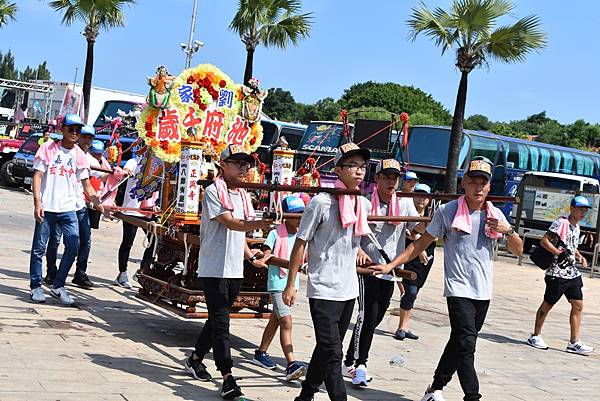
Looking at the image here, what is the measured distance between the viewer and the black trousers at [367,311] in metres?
7.45

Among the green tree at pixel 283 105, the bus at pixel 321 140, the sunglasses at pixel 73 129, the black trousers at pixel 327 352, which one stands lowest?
the black trousers at pixel 327 352

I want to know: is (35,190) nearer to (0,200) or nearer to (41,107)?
(0,200)

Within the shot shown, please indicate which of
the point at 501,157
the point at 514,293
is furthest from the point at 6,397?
the point at 501,157

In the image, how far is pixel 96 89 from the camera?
1284 inches

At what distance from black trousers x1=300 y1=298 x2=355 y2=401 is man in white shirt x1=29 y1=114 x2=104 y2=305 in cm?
413

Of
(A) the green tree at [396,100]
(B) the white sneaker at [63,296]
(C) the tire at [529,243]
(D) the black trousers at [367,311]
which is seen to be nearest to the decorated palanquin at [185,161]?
(B) the white sneaker at [63,296]

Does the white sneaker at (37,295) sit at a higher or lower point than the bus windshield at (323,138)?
lower

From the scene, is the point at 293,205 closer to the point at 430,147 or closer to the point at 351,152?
the point at 351,152

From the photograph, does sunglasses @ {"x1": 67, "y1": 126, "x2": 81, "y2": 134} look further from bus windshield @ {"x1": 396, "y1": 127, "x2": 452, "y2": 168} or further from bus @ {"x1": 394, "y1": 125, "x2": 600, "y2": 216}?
bus windshield @ {"x1": 396, "y1": 127, "x2": 452, "y2": 168}

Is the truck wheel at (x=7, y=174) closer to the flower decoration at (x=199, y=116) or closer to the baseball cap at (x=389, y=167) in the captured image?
the flower decoration at (x=199, y=116)

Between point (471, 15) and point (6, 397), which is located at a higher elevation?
point (471, 15)

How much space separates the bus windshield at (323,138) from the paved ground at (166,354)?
15.5 metres

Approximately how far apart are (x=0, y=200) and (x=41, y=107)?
48.6 feet

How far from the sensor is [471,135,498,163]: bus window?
28.2 metres
